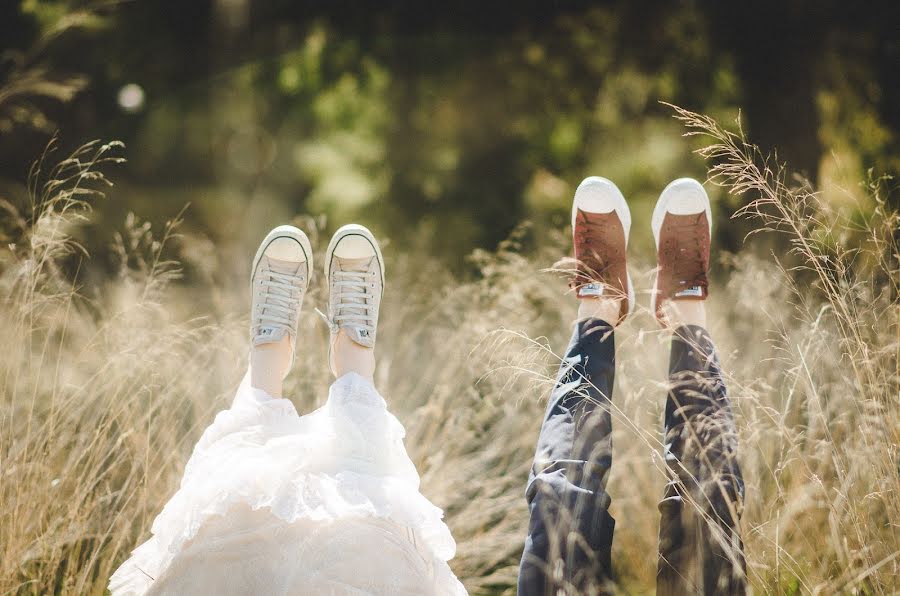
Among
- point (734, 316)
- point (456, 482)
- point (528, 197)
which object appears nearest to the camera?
point (456, 482)

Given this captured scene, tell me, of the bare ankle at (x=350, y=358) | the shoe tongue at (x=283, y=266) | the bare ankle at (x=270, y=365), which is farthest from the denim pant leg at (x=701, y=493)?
the shoe tongue at (x=283, y=266)

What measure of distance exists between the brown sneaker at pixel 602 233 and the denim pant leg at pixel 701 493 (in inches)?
15.3

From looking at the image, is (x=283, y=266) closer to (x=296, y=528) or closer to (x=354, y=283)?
(x=354, y=283)

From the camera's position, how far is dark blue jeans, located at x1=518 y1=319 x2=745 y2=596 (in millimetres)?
1681

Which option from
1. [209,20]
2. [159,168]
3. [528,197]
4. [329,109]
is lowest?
[528,197]

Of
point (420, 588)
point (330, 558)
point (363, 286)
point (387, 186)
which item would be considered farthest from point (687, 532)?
point (387, 186)

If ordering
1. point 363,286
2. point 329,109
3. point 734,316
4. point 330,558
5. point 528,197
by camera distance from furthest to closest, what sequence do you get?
1. point 329,109
2. point 528,197
3. point 734,316
4. point 363,286
5. point 330,558

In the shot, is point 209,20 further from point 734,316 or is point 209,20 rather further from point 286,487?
point 286,487

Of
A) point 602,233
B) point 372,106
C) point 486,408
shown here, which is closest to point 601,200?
point 602,233

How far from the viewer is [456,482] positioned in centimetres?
272

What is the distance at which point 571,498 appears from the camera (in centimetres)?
171

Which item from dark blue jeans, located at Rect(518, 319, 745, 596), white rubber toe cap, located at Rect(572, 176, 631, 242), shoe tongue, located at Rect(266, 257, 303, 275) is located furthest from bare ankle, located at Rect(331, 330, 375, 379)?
white rubber toe cap, located at Rect(572, 176, 631, 242)

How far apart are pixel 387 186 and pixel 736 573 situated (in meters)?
4.94

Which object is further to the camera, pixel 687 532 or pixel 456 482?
pixel 456 482
